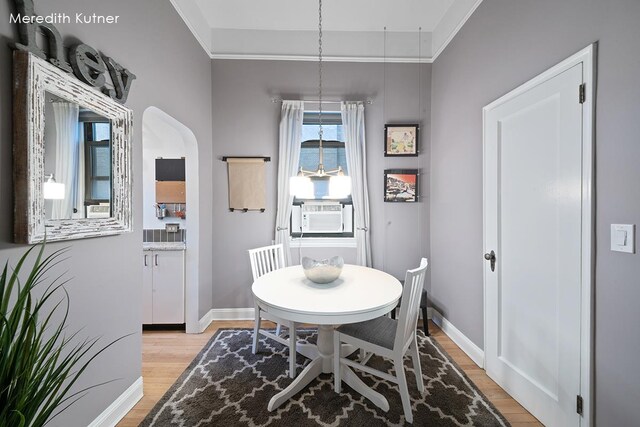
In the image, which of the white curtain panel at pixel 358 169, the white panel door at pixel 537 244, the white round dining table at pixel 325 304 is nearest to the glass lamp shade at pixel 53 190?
the white round dining table at pixel 325 304

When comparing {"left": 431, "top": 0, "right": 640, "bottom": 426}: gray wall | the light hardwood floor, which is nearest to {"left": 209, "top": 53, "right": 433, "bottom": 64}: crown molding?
{"left": 431, "top": 0, "right": 640, "bottom": 426}: gray wall

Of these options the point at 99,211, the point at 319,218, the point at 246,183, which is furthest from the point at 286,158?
the point at 99,211

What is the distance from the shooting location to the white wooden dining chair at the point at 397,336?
5.04ft

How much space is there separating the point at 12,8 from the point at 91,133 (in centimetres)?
53

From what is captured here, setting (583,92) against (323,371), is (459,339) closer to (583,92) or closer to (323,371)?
(323,371)

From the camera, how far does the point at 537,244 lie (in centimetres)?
163

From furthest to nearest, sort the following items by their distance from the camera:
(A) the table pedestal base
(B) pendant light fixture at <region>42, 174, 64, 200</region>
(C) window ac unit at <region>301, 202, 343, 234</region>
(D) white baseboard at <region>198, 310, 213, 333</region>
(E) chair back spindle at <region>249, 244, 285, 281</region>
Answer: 1. (C) window ac unit at <region>301, 202, 343, 234</region>
2. (D) white baseboard at <region>198, 310, 213, 333</region>
3. (E) chair back spindle at <region>249, 244, 285, 281</region>
4. (A) the table pedestal base
5. (B) pendant light fixture at <region>42, 174, 64, 200</region>

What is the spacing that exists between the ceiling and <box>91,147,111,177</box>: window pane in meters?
1.77

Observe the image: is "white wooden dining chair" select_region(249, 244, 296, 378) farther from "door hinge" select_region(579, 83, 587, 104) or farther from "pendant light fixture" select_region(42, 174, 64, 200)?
"door hinge" select_region(579, 83, 587, 104)

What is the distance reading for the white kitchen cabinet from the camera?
8.79 feet

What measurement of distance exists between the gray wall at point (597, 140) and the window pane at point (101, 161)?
2.60 meters

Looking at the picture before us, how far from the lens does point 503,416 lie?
1.65 m

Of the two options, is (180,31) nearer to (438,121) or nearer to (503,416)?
(438,121)

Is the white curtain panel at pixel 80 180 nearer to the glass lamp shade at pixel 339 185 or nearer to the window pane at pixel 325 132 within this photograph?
the glass lamp shade at pixel 339 185
